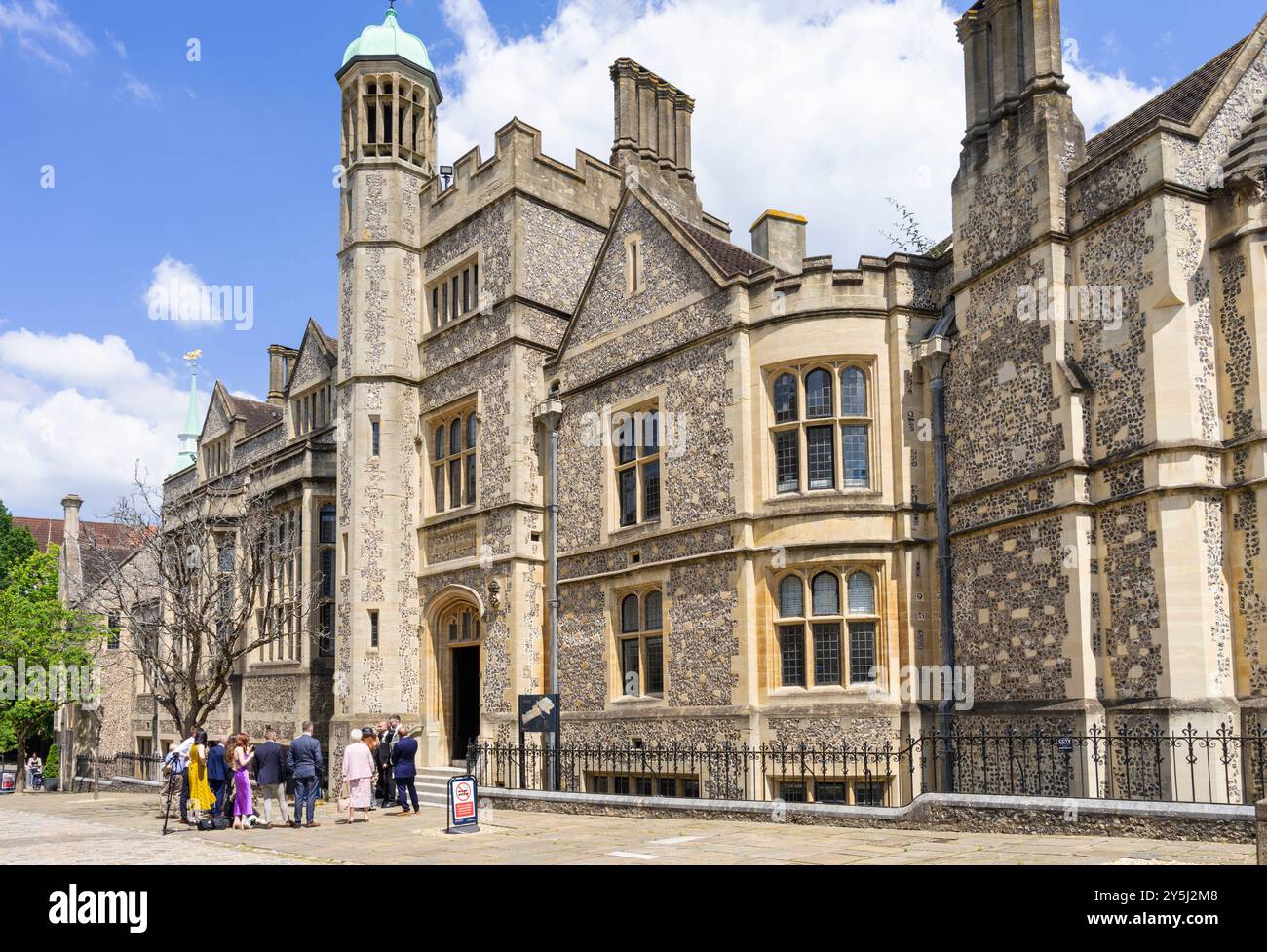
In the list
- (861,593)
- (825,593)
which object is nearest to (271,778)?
→ (825,593)

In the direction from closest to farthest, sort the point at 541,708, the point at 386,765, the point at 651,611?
the point at 386,765 → the point at 541,708 → the point at 651,611

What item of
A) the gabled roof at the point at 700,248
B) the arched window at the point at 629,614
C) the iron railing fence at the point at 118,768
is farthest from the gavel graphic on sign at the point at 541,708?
the iron railing fence at the point at 118,768

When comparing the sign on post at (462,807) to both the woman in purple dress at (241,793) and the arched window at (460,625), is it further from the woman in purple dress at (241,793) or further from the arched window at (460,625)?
the arched window at (460,625)

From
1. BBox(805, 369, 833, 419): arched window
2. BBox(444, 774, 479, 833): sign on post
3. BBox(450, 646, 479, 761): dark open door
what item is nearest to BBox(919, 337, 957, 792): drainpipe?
BBox(805, 369, 833, 419): arched window

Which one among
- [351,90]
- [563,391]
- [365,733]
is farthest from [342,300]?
[365,733]

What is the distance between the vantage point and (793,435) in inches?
783

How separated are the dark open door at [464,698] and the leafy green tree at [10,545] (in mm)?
31584

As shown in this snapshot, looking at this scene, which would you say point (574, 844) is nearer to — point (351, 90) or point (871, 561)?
point (871, 561)

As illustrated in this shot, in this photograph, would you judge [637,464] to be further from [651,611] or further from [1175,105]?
[1175,105]

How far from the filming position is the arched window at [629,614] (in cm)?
2242

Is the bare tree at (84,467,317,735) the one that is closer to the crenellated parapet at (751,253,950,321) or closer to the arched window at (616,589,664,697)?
the arched window at (616,589,664,697)

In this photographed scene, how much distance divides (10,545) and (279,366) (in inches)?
893

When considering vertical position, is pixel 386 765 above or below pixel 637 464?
below

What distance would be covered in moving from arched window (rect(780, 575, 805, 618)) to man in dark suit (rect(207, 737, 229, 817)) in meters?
9.44
